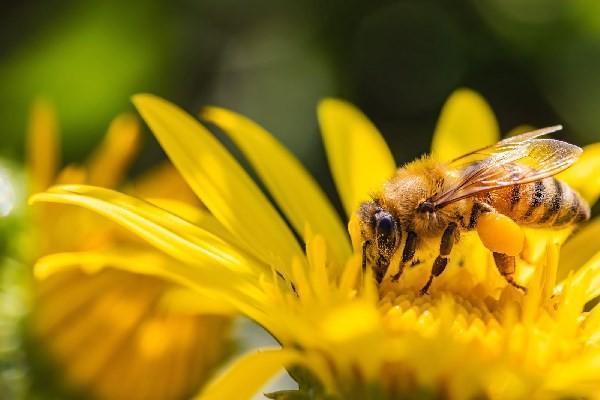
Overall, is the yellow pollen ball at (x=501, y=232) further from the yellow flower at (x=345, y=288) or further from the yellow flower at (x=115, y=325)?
the yellow flower at (x=115, y=325)

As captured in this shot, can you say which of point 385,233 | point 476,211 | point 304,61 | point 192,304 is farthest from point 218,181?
point 304,61

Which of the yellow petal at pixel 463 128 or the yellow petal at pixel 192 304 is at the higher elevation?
the yellow petal at pixel 463 128

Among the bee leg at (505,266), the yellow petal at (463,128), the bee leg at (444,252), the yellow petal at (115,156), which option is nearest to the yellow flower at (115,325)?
the yellow petal at (115,156)

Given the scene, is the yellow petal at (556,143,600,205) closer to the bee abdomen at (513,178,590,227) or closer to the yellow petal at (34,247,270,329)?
the bee abdomen at (513,178,590,227)

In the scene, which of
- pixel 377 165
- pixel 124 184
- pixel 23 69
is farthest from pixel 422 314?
pixel 23 69

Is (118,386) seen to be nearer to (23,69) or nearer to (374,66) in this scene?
(23,69)
